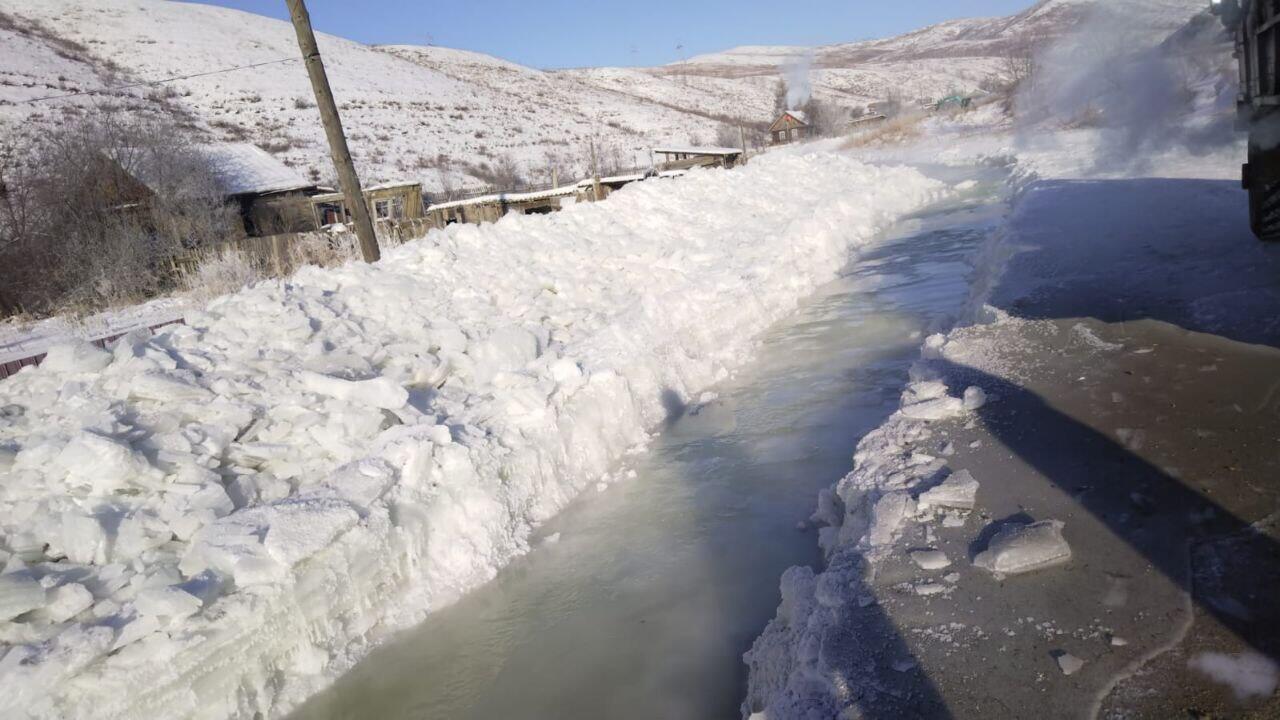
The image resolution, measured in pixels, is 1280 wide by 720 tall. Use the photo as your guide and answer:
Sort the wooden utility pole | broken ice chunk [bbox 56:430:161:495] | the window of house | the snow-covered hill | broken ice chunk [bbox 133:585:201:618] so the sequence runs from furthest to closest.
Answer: the snow-covered hill < the window of house < the wooden utility pole < broken ice chunk [bbox 56:430:161:495] < broken ice chunk [bbox 133:585:201:618]

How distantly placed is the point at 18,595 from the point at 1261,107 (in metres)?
9.13

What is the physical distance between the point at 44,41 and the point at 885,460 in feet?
236

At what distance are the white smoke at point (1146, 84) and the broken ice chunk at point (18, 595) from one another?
16065 millimetres

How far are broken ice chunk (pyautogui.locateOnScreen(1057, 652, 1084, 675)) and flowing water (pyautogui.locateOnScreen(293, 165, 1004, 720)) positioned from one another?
4.76 feet

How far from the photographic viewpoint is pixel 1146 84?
18938 mm

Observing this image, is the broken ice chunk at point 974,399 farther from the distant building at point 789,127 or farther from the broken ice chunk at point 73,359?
the distant building at point 789,127

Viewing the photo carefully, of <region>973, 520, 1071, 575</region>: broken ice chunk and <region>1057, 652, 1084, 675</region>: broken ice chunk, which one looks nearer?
<region>1057, 652, 1084, 675</region>: broken ice chunk

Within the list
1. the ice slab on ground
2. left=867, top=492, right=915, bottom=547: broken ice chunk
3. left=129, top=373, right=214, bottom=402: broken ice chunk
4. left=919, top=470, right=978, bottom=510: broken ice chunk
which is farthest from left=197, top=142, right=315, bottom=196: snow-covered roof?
the ice slab on ground

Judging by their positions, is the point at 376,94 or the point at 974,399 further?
the point at 376,94

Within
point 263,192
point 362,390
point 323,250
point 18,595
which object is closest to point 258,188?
point 263,192

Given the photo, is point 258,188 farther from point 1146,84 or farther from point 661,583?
point 1146,84

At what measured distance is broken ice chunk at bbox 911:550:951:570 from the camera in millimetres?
3035

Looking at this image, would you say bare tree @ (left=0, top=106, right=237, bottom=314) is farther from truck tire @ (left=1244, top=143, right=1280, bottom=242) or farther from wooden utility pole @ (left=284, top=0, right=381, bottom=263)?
truck tire @ (left=1244, top=143, right=1280, bottom=242)

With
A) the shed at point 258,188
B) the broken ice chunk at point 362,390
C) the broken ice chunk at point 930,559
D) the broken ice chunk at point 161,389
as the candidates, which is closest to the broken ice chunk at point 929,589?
the broken ice chunk at point 930,559
